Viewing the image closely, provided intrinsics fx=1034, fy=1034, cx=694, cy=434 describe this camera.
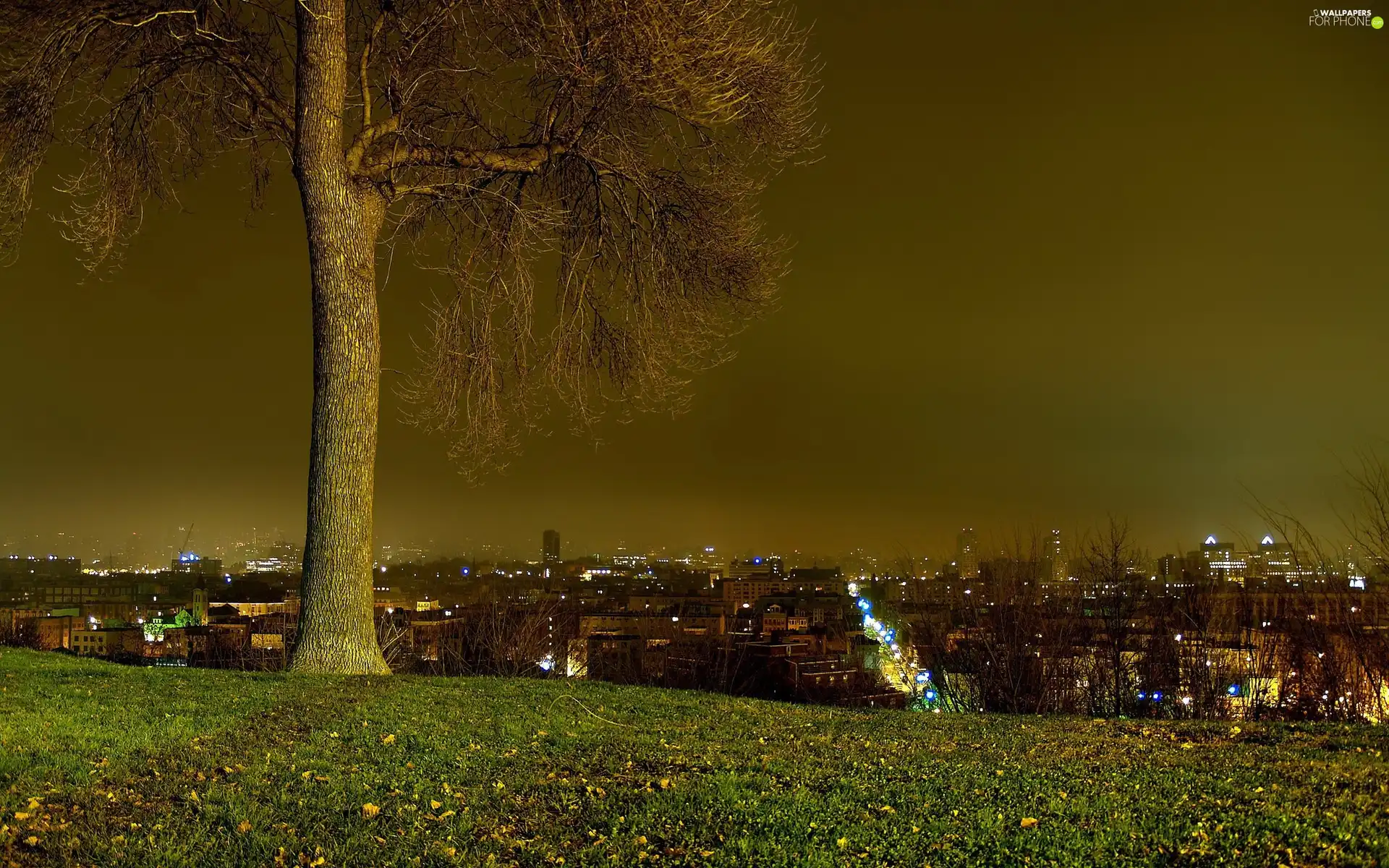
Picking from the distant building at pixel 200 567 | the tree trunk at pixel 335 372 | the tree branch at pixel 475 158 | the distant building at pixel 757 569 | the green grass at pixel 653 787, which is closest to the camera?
the green grass at pixel 653 787

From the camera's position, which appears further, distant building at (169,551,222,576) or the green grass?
distant building at (169,551,222,576)

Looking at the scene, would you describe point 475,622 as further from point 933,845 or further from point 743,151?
point 933,845

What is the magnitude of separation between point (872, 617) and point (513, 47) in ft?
36.9

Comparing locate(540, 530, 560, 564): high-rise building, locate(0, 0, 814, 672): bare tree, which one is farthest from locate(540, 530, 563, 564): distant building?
locate(0, 0, 814, 672): bare tree

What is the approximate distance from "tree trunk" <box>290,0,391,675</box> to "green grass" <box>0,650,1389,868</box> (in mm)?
2496

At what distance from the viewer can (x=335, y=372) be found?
10820 mm

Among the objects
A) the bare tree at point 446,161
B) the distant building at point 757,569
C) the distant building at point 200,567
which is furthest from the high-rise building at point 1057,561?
the distant building at point 757,569

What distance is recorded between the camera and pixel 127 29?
1209 centimetres

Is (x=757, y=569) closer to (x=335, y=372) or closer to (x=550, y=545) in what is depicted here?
(x=550, y=545)

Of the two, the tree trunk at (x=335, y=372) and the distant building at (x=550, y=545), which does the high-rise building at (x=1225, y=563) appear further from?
the distant building at (x=550, y=545)

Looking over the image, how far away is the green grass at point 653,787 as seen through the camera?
440cm

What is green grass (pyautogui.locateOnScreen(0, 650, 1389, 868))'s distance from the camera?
4.40 metres

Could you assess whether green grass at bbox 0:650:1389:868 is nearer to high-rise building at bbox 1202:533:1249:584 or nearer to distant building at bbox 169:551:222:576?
high-rise building at bbox 1202:533:1249:584

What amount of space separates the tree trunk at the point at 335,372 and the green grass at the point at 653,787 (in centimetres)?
250
